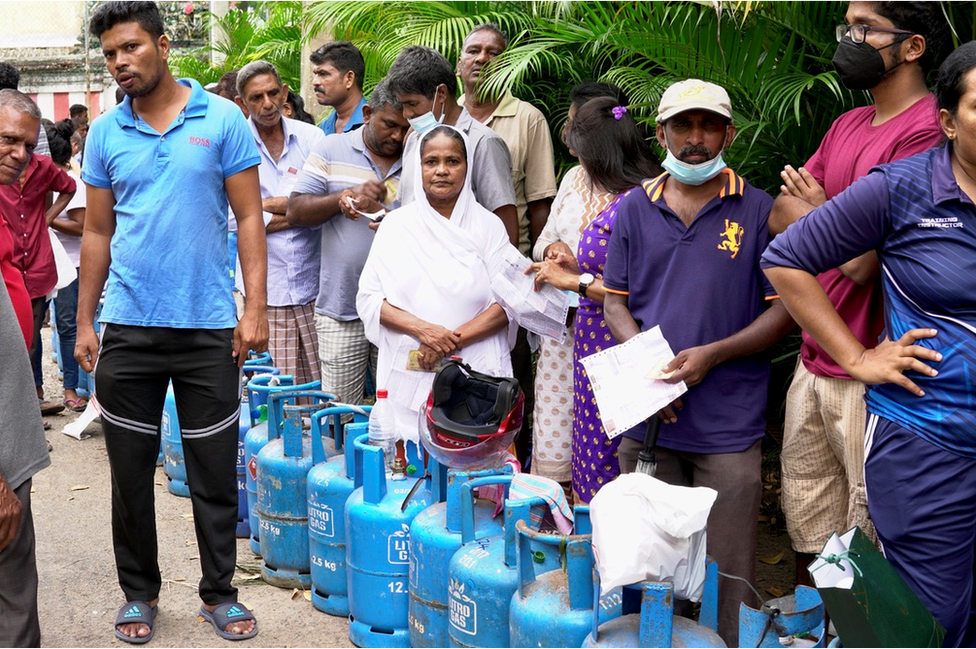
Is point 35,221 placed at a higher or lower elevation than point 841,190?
lower

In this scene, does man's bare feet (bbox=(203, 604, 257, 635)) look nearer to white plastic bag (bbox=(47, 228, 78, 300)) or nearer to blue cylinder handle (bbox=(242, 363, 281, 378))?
blue cylinder handle (bbox=(242, 363, 281, 378))

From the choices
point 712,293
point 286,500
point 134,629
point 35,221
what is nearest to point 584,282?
point 712,293

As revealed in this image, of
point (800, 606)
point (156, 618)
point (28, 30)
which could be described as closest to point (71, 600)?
point (156, 618)

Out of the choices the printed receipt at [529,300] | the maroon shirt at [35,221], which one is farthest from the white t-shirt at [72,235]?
the printed receipt at [529,300]

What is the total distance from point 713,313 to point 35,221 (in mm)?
5352

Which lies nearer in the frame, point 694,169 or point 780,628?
point 780,628

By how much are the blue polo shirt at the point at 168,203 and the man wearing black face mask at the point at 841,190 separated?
2154 millimetres

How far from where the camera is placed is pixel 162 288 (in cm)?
420

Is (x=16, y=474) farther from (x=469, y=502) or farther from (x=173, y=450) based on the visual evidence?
(x=173, y=450)

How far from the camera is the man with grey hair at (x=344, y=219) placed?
5.48m

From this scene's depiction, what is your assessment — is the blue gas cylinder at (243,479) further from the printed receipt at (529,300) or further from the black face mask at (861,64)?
the black face mask at (861,64)

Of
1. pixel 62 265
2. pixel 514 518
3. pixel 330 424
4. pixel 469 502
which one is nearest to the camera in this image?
pixel 514 518

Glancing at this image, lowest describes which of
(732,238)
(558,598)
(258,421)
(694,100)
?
(258,421)

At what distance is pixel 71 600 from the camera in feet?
16.0
